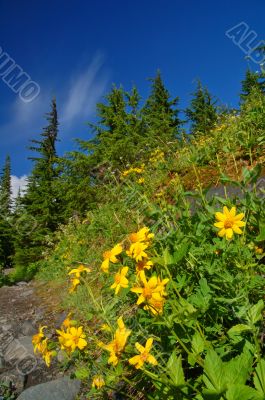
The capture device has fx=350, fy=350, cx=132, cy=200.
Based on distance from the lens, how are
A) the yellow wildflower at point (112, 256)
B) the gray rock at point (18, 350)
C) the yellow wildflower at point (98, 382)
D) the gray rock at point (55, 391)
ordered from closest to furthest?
the yellow wildflower at point (112, 256) < the yellow wildflower at point (98, 382) < the gray rock at point (55, 391) < the gray rock at point (18, 350)

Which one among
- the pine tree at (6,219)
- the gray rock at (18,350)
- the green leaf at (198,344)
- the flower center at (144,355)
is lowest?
the gray rock at (18,350)

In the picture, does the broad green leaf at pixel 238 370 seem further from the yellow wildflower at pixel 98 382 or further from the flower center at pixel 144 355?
the yellow wildflower at pixel 98 382

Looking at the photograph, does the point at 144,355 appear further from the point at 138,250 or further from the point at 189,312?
the point at 138,250

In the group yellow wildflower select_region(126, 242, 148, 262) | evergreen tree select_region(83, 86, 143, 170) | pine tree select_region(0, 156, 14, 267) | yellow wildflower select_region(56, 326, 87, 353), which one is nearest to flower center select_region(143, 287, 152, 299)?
yellow wildflower select_region(126, 242, 148, 262)

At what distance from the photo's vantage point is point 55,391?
10.4ft

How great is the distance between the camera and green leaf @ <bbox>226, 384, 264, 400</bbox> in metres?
1.13

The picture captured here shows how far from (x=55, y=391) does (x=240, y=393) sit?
255cm

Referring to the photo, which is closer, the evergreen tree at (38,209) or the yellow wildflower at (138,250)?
the yellow wildflower at (138,250)

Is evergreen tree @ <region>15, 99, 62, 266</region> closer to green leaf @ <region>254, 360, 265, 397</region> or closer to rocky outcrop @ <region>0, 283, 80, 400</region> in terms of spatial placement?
rocky outcrop @ <region>0, 283, 80, 400</region>

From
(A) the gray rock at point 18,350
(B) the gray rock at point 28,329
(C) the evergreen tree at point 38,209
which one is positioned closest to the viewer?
(A) the gray rock at point 18,350

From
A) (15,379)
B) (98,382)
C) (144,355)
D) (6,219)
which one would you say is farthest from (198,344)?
(6,219)

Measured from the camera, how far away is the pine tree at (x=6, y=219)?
86.8 feet

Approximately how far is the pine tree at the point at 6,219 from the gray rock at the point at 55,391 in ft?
47.1

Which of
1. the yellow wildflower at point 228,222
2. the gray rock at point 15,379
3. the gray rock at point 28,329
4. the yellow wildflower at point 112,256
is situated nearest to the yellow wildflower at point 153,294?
the yellow wildflower at point 112,256
